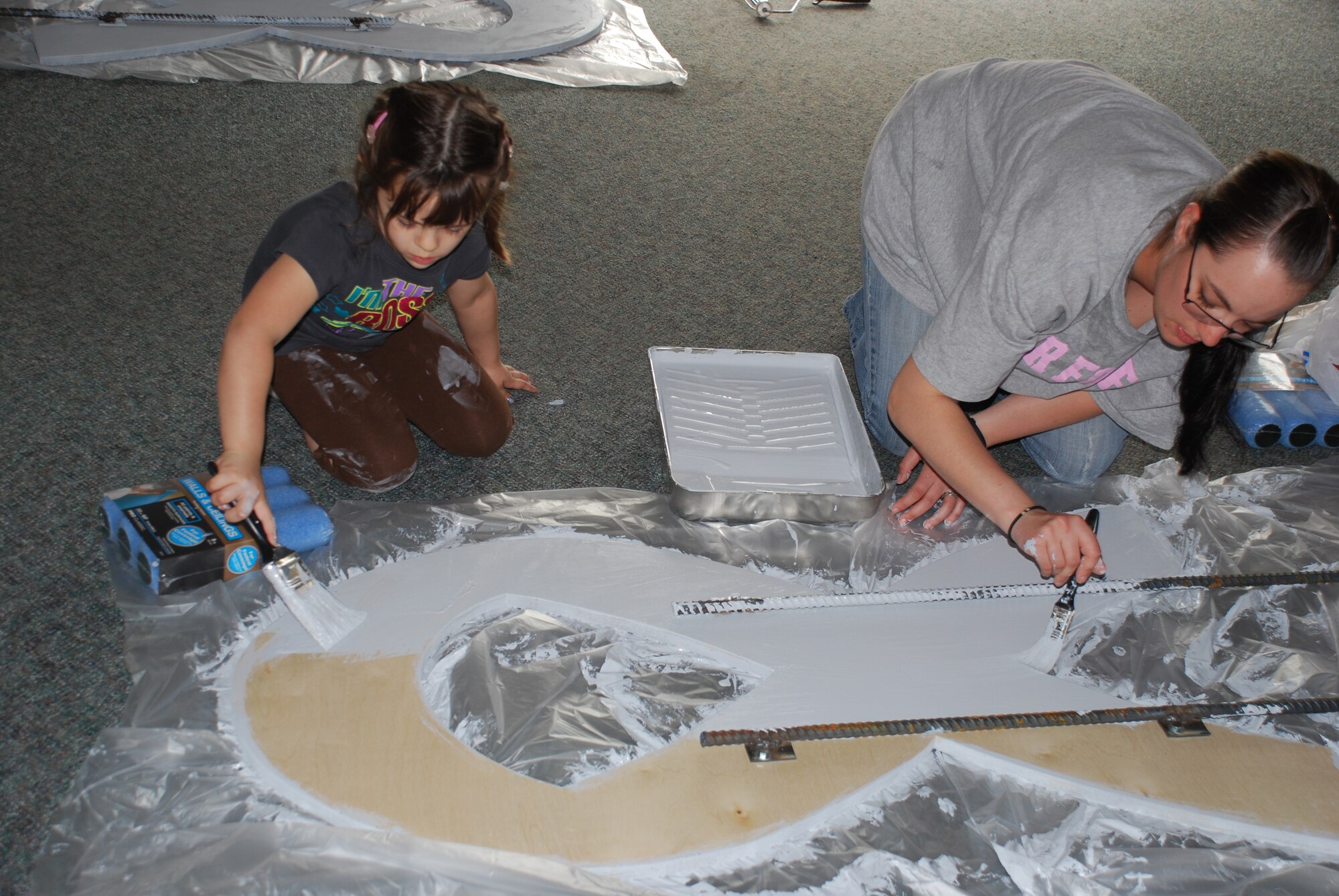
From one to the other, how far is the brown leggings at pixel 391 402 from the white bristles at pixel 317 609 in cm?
32

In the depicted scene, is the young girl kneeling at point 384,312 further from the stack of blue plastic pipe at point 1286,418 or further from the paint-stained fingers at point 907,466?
the stack of blue plastic pipe at point 1286,418

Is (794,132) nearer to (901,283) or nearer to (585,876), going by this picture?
(901,283)

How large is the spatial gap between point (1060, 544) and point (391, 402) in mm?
1052

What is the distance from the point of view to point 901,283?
68.2 inches

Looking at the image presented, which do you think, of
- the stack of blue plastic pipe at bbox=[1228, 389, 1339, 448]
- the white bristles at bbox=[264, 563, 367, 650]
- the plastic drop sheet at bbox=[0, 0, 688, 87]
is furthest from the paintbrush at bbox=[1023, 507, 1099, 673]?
the plastic drop sheet at bbox=[0, 0, 688, 87]

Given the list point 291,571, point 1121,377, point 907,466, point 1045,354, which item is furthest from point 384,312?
point 1121,377

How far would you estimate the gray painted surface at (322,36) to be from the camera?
2.55 m

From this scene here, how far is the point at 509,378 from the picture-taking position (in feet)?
5.97

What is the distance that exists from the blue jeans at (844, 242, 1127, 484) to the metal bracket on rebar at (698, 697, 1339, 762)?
0.50m

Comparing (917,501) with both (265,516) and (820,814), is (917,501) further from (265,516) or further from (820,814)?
(265,516)

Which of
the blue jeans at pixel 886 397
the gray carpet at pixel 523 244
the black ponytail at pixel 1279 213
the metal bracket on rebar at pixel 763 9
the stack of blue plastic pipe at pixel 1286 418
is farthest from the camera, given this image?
the metal bracket on rebar at pixel 763 9

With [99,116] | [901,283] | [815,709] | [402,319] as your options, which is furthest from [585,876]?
[99,116]

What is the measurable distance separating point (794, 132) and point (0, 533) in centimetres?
215

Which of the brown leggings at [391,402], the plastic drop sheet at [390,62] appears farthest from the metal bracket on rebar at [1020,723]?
the plastic drop sheet at [390,62]
